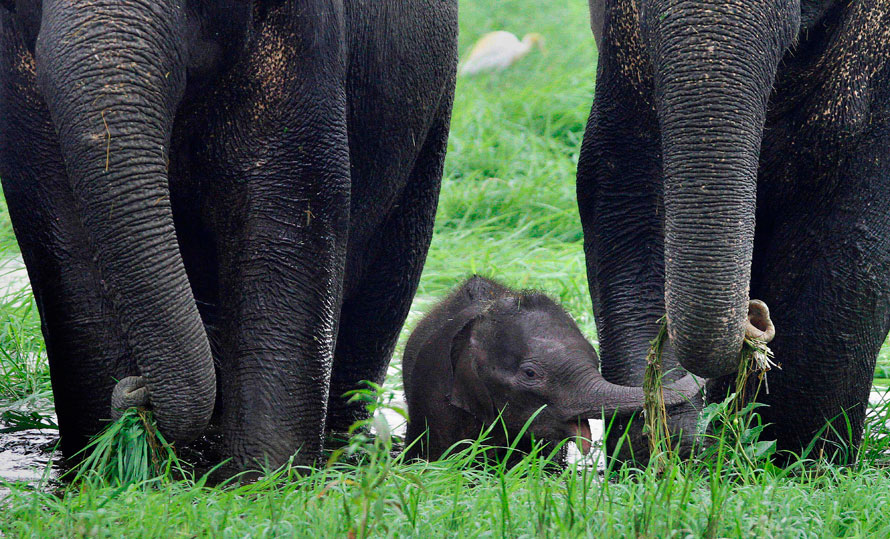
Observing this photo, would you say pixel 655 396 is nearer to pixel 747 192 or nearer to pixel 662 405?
pixel 662 405

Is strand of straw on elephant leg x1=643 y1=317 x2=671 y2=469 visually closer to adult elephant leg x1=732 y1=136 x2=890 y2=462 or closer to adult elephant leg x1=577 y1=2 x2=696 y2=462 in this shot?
adult elephant leg x1=577 y1=2 x2=696 y2=462

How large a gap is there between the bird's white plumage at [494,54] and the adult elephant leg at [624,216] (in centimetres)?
966

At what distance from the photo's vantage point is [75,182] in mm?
3502

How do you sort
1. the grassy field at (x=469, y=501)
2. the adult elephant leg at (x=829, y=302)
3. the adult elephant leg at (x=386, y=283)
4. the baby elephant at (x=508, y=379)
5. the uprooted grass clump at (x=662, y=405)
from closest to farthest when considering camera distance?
the grassy field at (x=469, y=501) < the uprooted grass clump at (x=662, y=405) < the adult elephant leg at (x=829, y=302) < the baby elephant at (x=508, y=379) < the adult elephant leg at (x=386, y=283)

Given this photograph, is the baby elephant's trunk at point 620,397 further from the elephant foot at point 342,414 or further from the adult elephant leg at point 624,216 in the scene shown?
the elephant foot at point 342,414

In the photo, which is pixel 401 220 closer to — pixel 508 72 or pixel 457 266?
pixel 457 266

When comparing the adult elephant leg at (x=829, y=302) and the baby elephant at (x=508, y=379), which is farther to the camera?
the baby elephant at (x=508, y=379)

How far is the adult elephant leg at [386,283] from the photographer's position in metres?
5.55

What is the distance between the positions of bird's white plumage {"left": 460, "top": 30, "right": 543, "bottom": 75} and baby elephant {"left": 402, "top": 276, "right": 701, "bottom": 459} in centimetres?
945

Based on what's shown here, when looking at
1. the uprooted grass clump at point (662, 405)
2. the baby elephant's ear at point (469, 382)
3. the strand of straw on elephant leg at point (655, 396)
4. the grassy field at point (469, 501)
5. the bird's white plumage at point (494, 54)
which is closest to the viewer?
the grassy field at point (469, 501)

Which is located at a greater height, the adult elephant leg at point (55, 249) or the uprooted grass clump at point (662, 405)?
the adult elephant leg at point (55, 249)

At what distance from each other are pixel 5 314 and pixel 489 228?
11.8ft

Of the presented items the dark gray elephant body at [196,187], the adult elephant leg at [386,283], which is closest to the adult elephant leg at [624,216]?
the dark gray elephant body at [196,187]

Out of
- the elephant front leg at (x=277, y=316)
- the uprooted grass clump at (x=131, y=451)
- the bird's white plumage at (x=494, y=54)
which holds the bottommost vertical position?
the uprooted grass clump at (x=131, y=451)
